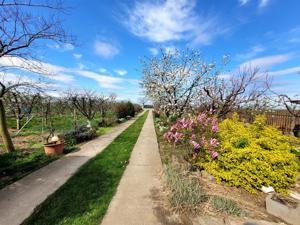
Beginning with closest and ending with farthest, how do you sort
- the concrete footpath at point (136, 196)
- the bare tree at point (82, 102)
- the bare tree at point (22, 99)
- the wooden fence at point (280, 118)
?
the concrete footpath at point (136, 196) < the bare tree at point (22, 99) < the wooden fence at point (280, 118) < the bare tree at point (82, 102)

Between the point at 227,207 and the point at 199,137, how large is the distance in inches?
73.3

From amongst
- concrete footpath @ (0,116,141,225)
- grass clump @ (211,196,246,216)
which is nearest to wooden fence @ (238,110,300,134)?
grass clump @ (211,196,246,216)

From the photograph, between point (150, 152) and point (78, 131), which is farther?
point (78, 131)

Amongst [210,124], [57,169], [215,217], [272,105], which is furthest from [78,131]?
[272,105]

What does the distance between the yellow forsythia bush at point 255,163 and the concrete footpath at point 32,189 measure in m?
3.59

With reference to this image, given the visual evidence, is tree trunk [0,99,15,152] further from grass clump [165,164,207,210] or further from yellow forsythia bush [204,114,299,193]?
yellow forsythia bush [204,114,299,193]

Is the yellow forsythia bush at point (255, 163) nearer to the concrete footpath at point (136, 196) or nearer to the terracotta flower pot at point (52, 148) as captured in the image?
the concrete footpath at point (136, 196)

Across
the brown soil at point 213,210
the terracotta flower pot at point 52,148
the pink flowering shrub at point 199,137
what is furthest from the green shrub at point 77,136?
the brown soil at point 213,210

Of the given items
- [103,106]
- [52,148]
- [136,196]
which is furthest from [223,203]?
[103,106]

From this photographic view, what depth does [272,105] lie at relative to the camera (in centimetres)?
848

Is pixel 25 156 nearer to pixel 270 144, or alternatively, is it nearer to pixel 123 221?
pixel 123 221

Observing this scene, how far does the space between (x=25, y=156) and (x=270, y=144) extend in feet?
25.3

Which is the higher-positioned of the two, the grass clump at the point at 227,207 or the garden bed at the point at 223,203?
the grass clump at the point at 227,207

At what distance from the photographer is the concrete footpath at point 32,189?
269cm
